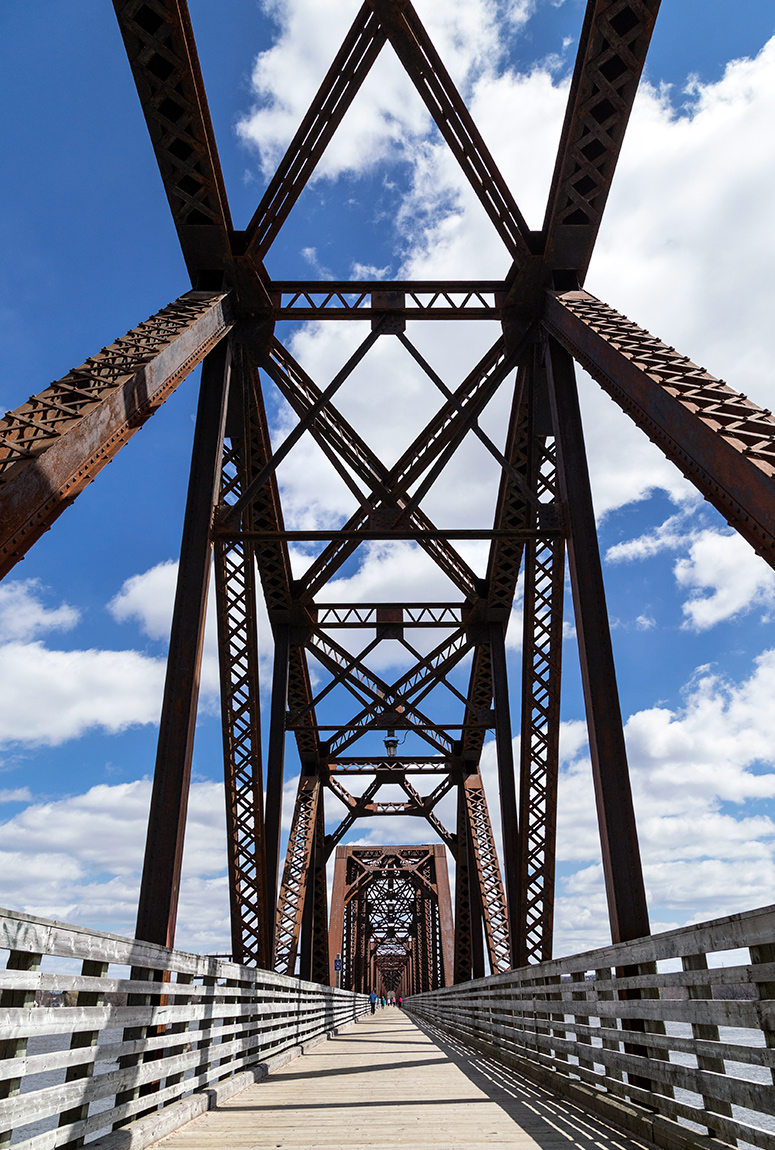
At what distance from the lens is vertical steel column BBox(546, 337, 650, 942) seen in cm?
684

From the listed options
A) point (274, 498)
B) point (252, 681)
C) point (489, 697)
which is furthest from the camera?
point (489, 697)

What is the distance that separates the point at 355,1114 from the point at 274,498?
9.23 meters

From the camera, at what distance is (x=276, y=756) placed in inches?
569

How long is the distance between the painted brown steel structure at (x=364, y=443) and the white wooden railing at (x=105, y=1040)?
4.15 feet

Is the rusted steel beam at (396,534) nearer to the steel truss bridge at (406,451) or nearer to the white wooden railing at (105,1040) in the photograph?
the steel truss bridge at (406,451)

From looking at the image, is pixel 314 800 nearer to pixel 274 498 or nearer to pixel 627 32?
pixel 274 498

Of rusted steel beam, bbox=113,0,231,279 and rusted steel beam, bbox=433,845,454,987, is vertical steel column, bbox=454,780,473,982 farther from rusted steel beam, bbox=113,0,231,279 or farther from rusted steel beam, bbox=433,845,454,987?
rusted steel beam, bbox=113,0,231,279

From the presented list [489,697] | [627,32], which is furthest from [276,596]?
[627,32]

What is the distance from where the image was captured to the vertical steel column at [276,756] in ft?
43.1

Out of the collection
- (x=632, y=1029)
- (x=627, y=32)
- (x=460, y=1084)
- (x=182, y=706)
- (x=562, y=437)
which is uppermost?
(x=627, y=32)

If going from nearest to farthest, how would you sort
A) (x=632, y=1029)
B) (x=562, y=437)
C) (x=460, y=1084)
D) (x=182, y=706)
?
(x=632, y=1029) < (x=460, y=1084) < (x=182, y=706) < (x=562, y=437)

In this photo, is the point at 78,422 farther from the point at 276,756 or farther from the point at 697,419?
the point at 276,756

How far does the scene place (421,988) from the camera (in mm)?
47812

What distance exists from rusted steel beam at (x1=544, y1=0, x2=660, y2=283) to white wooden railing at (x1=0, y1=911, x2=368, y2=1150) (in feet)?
27.2
